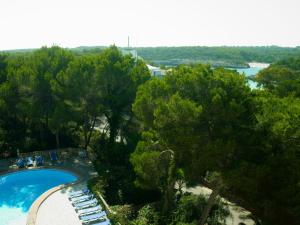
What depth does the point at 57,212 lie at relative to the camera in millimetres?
14820

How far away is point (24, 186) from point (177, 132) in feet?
37.3

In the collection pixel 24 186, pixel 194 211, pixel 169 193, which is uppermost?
pixel 169 193

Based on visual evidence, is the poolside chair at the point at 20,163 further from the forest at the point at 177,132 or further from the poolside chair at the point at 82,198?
the poolside chair at the point at 82,198

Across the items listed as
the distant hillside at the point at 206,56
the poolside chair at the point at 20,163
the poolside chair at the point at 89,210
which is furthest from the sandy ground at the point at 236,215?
the distant hillside at the point at 206,56

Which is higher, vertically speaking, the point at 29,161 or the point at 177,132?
the point at 177,132

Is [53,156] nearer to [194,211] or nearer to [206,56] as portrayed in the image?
[194,211]

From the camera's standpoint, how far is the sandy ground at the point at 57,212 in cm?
1397

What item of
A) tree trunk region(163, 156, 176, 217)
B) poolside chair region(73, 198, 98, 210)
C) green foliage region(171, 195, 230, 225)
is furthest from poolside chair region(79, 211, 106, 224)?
green foliage region(171, 195, 230, 225)

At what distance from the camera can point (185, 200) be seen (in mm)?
14555

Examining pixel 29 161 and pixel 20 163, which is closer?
pixel 20 163

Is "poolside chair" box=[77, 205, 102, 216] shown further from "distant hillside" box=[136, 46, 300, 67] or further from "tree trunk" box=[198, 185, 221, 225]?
"distant hillside" box=[136, 46, 300, 67]

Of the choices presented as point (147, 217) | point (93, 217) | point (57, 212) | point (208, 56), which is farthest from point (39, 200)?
point (208, 56)

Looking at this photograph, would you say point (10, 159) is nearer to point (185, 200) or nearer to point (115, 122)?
point (115, 122)

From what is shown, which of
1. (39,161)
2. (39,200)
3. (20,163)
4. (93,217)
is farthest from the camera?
(39,161)
